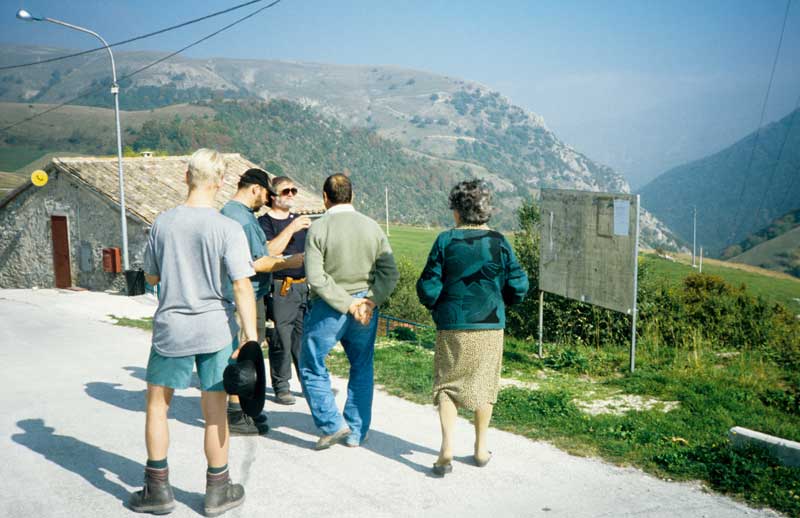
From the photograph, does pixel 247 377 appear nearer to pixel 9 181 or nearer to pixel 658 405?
pixel 658 405

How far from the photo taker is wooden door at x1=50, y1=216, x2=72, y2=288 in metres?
24.3

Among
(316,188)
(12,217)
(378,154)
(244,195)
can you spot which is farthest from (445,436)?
(378,154)

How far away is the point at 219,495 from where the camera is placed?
3717mm

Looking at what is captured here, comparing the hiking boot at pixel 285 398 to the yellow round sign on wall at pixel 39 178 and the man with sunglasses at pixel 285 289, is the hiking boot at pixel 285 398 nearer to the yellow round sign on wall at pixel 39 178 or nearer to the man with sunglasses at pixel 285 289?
the man with sunglasses at pixel 285 289

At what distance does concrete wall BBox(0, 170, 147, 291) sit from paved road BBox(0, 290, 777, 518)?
17900mm

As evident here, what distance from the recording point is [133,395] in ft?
20.1

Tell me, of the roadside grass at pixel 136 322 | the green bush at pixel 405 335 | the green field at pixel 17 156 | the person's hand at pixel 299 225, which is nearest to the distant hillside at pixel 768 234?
the green field at pixel 17 156

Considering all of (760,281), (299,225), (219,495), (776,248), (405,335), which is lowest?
(776,248)

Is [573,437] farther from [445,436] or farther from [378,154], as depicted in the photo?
[378,154]

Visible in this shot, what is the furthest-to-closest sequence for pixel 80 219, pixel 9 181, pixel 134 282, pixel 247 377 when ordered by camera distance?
pixel 9 181
pixel 80 219
pixel 134 282
pixel 247 377

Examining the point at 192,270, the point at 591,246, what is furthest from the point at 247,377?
the point at 591,246

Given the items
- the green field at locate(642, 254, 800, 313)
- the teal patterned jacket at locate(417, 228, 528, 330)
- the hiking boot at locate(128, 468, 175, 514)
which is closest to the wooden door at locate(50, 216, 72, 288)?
the hiking boot at locate(128, 468, 175, 514)

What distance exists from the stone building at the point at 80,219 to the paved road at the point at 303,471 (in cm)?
1784

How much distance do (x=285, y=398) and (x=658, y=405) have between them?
10.8 ft
